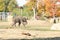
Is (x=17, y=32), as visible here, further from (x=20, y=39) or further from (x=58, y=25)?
(x=58, y=25)

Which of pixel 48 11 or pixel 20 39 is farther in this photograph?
pixel 48 11

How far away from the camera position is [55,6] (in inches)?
510

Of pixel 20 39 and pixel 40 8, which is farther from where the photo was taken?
pixel 40 8

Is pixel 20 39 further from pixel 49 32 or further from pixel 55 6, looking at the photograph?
pixel 55 6

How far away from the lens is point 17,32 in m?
12.3

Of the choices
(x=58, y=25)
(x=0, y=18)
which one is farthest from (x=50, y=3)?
(x=0, y=18)

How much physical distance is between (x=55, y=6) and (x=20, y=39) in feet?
10.8

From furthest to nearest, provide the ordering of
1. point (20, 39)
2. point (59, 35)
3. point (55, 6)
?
point (55, 6) → point (59, 35) → point (20, 39)

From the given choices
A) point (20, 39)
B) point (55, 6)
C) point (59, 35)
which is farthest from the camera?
point (55, 6)

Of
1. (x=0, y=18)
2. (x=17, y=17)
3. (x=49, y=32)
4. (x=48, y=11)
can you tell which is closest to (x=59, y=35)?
(x=49, y=32)

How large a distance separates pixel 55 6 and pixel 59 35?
1.82 m

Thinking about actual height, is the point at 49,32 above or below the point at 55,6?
below

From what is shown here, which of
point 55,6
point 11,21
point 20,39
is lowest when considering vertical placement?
point 20,39

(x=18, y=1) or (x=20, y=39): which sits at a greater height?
(x=18, y=1)
